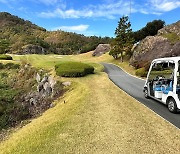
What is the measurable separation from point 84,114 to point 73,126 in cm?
149

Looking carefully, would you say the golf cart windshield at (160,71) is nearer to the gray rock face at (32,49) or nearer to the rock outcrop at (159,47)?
the rock outcrop at (159,47)

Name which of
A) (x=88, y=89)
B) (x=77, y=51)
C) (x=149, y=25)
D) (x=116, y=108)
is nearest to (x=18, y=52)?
(x=77, y=51)

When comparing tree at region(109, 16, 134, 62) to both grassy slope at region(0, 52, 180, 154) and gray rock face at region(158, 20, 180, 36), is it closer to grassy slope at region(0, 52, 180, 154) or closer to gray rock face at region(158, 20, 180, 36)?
gray rock face at region(158, 20, 180, 36)

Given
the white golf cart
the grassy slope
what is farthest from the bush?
the grassy slope

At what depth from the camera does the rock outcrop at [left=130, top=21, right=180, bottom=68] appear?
30.5 metres

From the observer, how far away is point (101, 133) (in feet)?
29.1

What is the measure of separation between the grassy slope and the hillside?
5014 cm

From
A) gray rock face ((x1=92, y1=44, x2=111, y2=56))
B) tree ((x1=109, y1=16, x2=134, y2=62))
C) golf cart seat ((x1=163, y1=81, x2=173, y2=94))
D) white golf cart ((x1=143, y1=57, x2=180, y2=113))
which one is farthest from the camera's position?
gray rock face ((x1=92, y1=44, x2=111, y2=56))

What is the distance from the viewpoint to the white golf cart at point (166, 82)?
11.0 meters

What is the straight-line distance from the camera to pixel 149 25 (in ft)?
151

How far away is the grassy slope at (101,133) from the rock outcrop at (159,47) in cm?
1977

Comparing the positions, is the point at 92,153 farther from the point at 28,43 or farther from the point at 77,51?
the point at 77,51

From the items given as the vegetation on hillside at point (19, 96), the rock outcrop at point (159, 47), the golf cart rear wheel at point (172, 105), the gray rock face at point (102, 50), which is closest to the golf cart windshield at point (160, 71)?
the golf cart rear wheel at point (172, 105)

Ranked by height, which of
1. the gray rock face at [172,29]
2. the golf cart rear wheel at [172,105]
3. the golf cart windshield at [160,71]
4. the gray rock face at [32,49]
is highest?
the gray rock face at [172,29]
